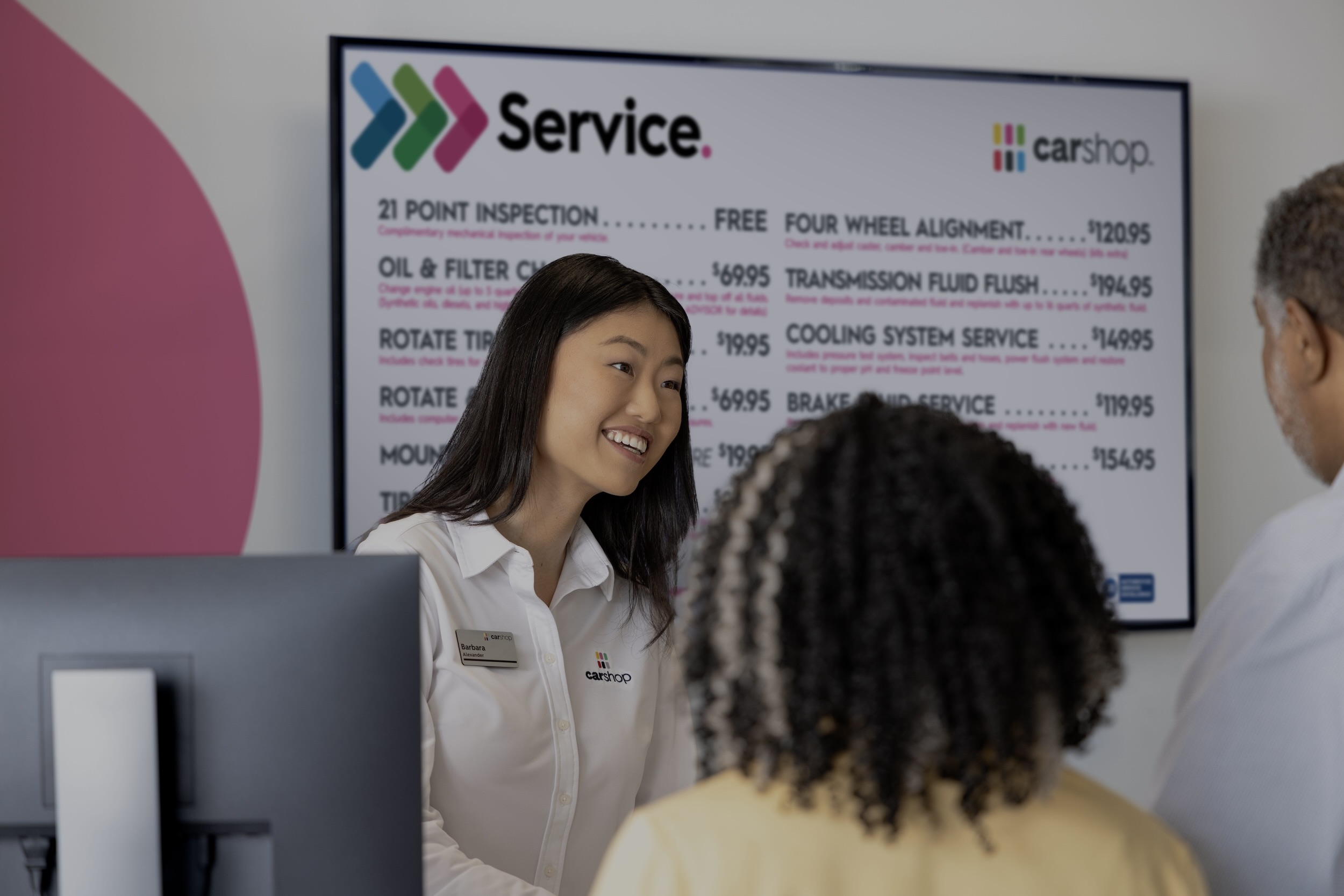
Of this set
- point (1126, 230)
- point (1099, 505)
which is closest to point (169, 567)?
point (1099, 505)

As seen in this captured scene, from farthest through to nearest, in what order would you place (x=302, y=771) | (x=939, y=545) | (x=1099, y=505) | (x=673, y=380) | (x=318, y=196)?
(x=1099, y=505), (x=318, y=196), (x=673, y=380), (x=302, y=771), (x=939, y=545)

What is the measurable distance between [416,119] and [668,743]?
1.31m

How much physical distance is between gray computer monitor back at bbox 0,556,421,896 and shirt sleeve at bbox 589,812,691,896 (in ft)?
0.82

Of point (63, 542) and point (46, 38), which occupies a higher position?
point (46, 38)

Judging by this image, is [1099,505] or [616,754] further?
[1099,505]

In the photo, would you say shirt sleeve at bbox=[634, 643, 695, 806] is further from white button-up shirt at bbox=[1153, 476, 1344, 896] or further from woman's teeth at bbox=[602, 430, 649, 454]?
white button-up shirt at bbox=[1153, 476, 1344, 896]

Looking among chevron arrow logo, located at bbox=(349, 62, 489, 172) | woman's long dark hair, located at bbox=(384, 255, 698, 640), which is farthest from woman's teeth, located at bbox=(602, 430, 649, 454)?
chevron arrow logo, located at bbox=(349, 62, 489, 172)

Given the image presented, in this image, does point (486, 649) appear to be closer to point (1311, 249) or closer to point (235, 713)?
point (235, 713)

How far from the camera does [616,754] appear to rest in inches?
61.2

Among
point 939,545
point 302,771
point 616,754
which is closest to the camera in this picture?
point 939,545

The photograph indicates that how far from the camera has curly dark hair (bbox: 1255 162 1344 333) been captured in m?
1.07

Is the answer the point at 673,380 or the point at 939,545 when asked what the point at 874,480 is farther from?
the point at 673,380

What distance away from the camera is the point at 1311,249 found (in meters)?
1.09

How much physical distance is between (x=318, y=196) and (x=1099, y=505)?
1774mm
